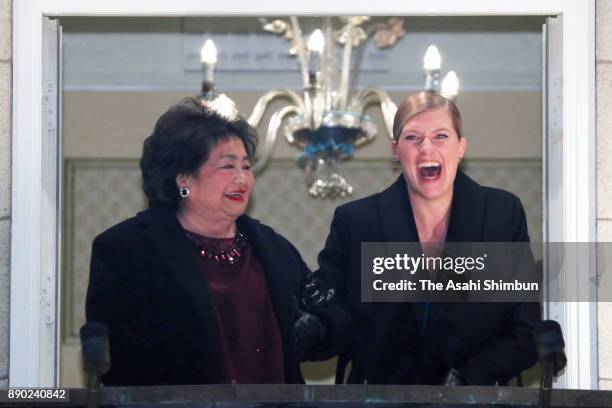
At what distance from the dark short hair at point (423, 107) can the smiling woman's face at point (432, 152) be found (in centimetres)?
2

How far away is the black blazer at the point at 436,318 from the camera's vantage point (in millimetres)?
4781

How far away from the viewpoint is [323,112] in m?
5.72

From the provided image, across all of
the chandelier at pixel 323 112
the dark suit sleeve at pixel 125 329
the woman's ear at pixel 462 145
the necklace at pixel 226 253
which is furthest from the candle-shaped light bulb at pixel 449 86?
the dark suit sleeve at pixel 125 329

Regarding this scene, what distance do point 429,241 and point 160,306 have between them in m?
1.09

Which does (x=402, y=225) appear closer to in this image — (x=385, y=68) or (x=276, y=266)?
(x=276, y=266)

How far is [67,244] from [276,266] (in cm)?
144

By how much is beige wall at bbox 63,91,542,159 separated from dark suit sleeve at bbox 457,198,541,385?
0.68 m

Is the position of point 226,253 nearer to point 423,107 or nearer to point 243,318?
point 243,318

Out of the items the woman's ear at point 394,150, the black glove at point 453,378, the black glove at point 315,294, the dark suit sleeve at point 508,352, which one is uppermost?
the woman's ear at point 394,150

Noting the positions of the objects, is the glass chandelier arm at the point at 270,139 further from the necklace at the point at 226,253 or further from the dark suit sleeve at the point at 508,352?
the dark suit sleeve at the point at 508,352

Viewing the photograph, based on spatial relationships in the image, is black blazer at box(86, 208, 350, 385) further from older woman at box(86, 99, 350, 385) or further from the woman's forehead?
the woman's forehead

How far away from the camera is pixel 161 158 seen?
16.2ft

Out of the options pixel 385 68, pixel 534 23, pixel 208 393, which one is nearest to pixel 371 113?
pixel 385 68

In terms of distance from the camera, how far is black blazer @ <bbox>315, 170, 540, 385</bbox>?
188 inches
